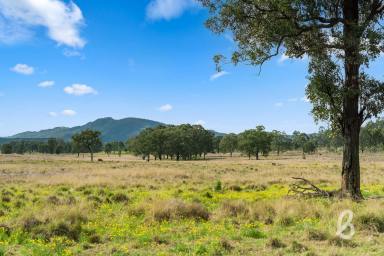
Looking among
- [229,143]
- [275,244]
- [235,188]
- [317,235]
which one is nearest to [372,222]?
[317,235]

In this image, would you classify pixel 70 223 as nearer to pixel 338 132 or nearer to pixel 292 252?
pixel 292 252

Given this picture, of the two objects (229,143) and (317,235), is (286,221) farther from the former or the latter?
(229,143)

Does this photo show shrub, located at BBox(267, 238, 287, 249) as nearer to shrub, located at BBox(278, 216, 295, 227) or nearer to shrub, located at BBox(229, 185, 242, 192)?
shrub, located at BBox(278, 216, 295, 227)

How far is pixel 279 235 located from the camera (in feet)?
38.9

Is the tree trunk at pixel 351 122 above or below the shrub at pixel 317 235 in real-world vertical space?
above

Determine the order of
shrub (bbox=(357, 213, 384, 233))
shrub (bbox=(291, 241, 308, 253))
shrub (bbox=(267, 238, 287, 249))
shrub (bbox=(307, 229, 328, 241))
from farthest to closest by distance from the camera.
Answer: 1. shrub (bbox=(357, 213, 384, 233))
2. shrub (bbox=(307, 229, 328, 241))
3. shrub (bbox=(267, 238, 287, 249))
4. shrub (bbox=(291, 241, 308, 253))

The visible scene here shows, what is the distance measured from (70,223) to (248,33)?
483 inches

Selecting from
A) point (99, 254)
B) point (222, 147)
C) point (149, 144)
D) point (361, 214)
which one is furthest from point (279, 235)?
point (222, 147)

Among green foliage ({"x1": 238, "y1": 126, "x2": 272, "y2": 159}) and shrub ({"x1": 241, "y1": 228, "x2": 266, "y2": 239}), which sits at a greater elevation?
green foliage ({"x1": 238, "y1": 126, "x2": 272, "y2": 159})

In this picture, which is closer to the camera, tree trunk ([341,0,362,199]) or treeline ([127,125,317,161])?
tree trunk ([341,0,362,199])

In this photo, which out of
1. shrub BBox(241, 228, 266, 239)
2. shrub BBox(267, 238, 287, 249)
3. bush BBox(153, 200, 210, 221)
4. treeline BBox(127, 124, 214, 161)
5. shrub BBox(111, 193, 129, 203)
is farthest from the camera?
treeline BBox(127, 124, 214, 161)

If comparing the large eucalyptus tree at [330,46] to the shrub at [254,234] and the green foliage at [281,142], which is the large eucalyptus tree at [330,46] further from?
the green foliage at [281,142]

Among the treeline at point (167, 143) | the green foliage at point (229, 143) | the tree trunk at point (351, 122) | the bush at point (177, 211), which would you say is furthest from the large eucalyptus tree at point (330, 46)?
the green foliage at point (229, 143)

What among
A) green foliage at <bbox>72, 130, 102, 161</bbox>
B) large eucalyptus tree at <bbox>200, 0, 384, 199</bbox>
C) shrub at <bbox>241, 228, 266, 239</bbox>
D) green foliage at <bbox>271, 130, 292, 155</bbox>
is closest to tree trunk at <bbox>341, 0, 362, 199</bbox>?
large eucalyptus tree at <bbox>200, 0, 384, 199</bbox>
